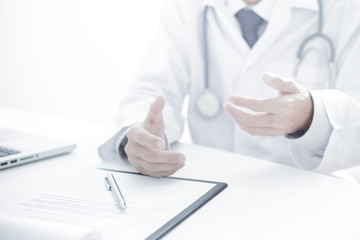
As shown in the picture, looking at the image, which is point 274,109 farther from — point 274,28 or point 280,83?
point 274,28

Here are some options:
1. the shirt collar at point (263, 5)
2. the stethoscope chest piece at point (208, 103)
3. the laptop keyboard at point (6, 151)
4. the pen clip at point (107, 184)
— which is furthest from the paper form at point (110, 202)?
the shirt collar at point (263, 5)

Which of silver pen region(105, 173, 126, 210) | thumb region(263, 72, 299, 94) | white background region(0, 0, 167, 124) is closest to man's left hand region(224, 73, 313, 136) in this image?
thumb region(263, 72, 299, 94)

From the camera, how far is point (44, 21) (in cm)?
194

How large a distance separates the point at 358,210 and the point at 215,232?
8.6 inches

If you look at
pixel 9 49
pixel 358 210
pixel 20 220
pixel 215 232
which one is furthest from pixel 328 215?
pixel 9 49

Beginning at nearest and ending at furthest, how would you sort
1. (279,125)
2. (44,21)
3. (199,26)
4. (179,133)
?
1. (279,125)
2. (179,133)
3. (199,26)
4. (44,21)

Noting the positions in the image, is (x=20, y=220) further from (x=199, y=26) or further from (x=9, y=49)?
(x=9, y=49)

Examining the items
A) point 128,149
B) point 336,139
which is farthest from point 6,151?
point 336,139

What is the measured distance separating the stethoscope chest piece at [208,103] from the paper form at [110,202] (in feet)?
1.37

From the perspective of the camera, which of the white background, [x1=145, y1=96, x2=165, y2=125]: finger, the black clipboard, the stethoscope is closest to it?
the black clipboard

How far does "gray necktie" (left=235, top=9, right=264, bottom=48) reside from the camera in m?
1.04

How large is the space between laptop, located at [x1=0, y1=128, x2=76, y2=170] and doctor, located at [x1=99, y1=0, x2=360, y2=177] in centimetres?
9

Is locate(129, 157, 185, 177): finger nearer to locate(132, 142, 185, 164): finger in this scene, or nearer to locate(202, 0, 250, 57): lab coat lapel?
locate(132, 142, 185, 164): finger

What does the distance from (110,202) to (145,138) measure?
170 millimetres
